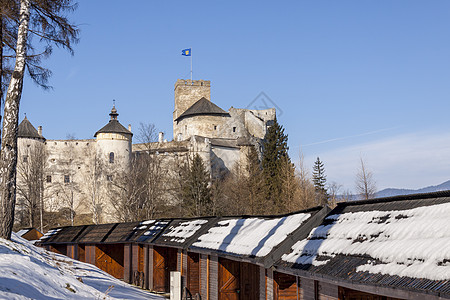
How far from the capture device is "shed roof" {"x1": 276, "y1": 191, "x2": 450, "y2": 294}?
6.59 meters

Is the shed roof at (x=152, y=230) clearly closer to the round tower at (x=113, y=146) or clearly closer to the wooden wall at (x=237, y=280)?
the wooden wall at (x=237, y=280)

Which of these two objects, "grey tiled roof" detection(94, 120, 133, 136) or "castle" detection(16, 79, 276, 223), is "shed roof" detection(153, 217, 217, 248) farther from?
"grey tiled roof" detection(94, 120, 133, 136)

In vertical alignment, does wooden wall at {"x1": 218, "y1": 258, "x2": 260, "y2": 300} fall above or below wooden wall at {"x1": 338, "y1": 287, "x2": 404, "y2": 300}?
below

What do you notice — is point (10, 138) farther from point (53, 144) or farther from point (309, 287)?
point (53, 144)

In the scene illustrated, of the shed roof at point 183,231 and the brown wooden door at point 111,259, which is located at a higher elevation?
the shed roof at point 183,231

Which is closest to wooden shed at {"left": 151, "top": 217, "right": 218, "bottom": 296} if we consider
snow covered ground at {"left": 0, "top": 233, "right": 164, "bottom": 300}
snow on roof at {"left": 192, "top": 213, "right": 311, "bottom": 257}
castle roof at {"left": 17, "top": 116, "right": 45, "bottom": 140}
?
snow on roof at {"left": 192, "top": 213, "right": 311, "bottom": 257}

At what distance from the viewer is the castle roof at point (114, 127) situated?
222ft

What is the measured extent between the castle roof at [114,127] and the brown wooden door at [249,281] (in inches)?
2071

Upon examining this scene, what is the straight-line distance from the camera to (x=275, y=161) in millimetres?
68500

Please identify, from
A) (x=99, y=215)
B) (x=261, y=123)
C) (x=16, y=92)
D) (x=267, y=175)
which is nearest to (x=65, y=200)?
(x=99, y=215)

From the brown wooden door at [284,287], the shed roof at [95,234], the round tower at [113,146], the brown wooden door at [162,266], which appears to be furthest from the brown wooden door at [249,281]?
the round tower at [113,146]

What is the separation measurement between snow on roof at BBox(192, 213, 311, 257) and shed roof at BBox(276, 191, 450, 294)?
48.3 inches

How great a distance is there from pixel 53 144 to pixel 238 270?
58.2m

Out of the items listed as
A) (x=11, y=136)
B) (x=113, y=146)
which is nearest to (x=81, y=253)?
(x=11, y=136)
